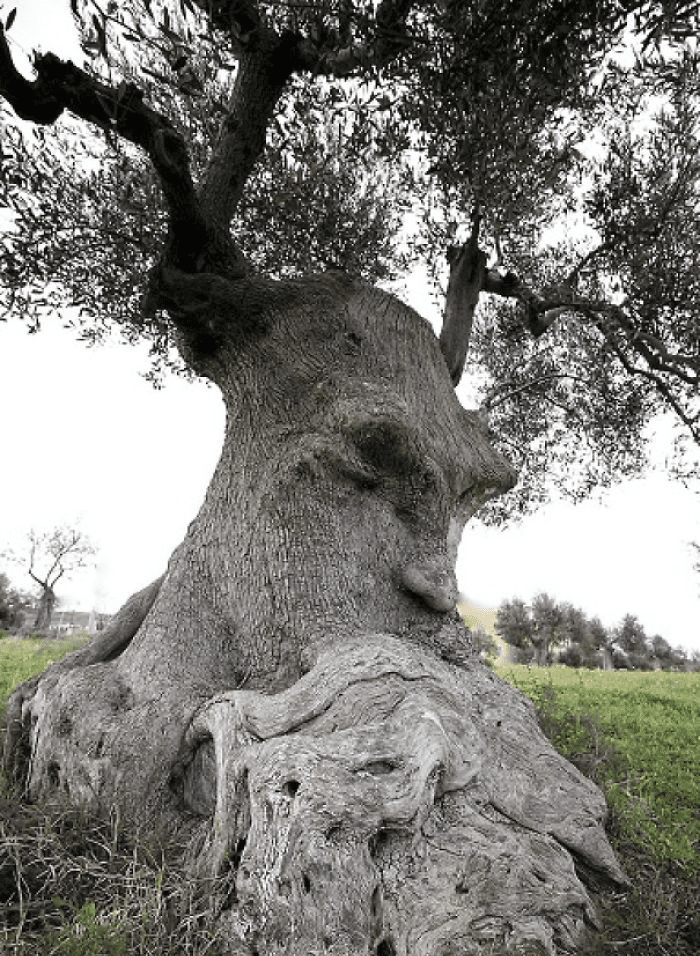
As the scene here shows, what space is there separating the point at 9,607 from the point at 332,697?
36.8 m

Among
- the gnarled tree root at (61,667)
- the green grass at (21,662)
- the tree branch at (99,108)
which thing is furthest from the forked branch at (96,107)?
the green grass at (21,662)

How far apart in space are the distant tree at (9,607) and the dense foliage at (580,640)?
2732cm

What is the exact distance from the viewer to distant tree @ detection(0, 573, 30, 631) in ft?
109

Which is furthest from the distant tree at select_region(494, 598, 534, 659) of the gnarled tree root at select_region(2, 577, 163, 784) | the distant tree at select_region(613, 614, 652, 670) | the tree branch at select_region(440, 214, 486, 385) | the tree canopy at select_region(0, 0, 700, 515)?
the gnarled tree root at select_region(2, 577, 163, 784)

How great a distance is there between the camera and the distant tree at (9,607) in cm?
3319

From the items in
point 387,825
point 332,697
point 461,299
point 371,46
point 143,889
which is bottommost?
point 143,889

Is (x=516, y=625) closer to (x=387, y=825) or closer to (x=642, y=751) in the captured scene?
(x=642, y=751)

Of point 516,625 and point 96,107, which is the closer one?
point 96,107

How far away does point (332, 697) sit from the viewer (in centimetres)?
356

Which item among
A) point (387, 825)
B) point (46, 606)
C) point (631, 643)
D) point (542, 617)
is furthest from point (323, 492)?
point (46, 606)

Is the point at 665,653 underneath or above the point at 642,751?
above

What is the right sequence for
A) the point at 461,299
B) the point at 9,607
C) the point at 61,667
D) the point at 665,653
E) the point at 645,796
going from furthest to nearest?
the point at 665,653 → the point at 9,607 → the point at 461,299 → the point at 645,796 → the point at 61,667

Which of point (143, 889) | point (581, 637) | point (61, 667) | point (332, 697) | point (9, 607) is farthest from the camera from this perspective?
point (581, 637)

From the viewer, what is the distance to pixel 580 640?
3666 cm
